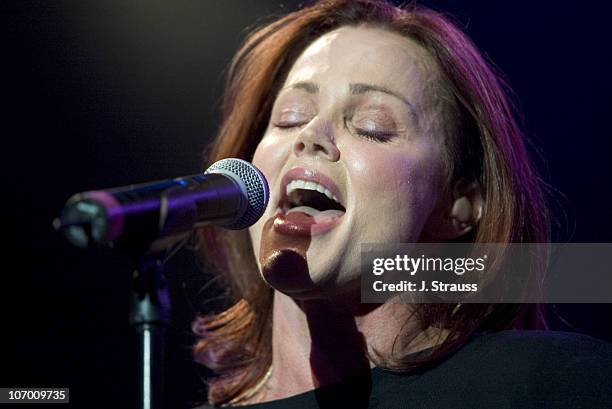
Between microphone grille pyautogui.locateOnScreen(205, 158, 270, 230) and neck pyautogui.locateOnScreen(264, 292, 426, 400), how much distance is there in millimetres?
652

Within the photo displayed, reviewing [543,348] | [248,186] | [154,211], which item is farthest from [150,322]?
[543,348]

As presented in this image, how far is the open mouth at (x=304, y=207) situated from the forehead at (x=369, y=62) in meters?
0.31

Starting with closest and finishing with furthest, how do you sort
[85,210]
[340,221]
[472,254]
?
[85,210], [340,221], [472,254]

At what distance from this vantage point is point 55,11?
306 centimetres

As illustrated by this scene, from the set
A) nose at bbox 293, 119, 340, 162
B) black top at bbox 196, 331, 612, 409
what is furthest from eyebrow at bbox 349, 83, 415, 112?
black top at bbox 196, 331, 612, 409

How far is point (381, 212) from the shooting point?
77.8 inches

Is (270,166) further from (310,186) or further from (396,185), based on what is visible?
(396,185)

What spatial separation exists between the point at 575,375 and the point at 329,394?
615 mm

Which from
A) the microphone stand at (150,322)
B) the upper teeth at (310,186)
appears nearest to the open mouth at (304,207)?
the upper teeth at (310,186)

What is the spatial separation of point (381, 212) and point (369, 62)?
0.45 meters

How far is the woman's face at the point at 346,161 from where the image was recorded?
1948mm

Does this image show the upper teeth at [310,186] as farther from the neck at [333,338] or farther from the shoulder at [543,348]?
the shoulder at [543,348]

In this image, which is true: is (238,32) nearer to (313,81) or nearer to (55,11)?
(55,11)

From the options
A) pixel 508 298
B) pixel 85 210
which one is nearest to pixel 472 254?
pixel 508 298
